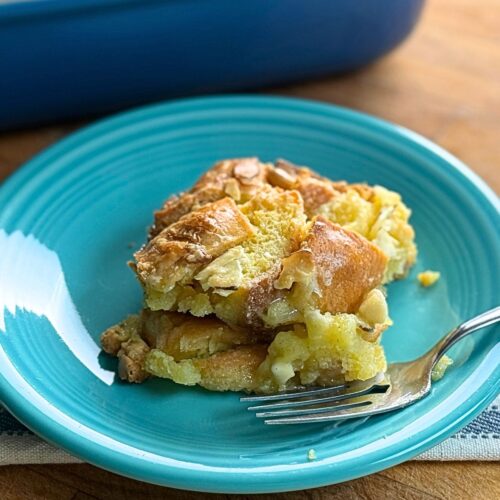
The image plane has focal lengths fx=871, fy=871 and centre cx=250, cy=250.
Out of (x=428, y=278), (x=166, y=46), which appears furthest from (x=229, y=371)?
(x=166, y=46)

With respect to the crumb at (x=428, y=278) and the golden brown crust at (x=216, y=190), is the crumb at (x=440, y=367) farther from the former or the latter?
the golden brown crust at (x=216, y=190)

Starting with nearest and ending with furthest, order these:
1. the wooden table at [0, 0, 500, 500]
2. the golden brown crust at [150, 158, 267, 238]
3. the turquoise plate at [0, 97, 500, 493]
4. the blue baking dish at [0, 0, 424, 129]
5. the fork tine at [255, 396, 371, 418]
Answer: the turquoise plate at [0, 97, 500, 493], the fork tine at [255, 396, 371, 418], the golden brown crust at [150, 158, 267, 238], the blue baking dish at [0, 0, 424, 129], the wooden table at [0, 0, 500, 500]

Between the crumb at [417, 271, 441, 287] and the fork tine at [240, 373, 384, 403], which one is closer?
the fork tine at [240, 373, 384, 403]

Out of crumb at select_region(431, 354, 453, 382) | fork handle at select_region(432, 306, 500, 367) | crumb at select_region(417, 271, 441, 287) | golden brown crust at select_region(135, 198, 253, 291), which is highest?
golden brown crust at select_region(135, 198, 253, 291)

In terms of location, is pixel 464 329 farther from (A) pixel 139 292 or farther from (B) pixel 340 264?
(A) pixel 139 292

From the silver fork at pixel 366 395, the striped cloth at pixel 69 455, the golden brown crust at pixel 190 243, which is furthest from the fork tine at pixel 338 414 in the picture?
the golden brown crust at pixel 190 243

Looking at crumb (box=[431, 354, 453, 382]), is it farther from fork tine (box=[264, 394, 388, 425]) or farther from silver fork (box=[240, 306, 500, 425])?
fork tine (box=[264, 394, 388, 425])

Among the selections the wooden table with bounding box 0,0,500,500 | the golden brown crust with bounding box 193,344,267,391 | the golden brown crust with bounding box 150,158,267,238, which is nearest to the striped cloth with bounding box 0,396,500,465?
the golden brown crust with bounding box 193,344,267,391

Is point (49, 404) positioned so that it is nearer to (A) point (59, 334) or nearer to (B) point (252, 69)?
(A) point (59, 334)
